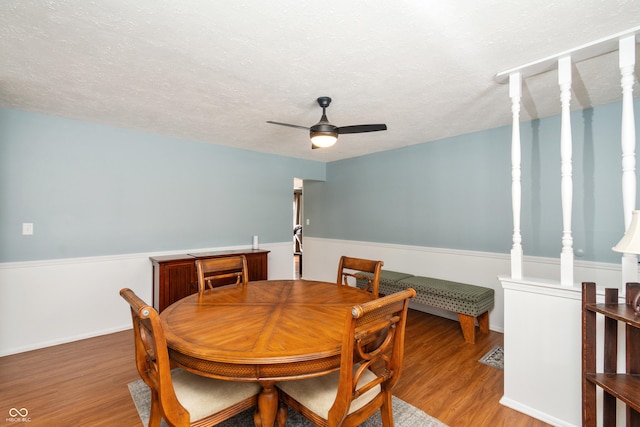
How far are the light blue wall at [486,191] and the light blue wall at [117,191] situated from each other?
1736 mm

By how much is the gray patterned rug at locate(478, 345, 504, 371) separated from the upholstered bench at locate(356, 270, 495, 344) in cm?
24

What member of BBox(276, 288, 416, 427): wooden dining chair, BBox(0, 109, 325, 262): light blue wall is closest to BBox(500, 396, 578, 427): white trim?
BBox(276, 288, 416, 427): wooden dining chair

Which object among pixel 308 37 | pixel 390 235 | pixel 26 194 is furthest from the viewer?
pixel 390 235

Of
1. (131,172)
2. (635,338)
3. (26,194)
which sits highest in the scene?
(131,172)

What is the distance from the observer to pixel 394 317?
1.39 meters

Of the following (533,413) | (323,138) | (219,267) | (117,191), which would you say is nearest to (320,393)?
(219,267)

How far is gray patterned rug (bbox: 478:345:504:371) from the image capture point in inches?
104

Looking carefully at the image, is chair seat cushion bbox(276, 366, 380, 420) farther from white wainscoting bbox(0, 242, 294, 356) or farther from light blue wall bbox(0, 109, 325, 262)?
light blue wall bbox(0, 109, 325, 262)

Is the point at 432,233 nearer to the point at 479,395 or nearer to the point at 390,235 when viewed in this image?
the point at 390,235

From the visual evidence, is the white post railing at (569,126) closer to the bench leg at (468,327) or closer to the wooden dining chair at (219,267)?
the bench leg at (468,327)

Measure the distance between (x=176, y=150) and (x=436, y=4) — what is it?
3482 mm

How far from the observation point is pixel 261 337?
142 centimetres

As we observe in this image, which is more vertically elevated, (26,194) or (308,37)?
(308,37)

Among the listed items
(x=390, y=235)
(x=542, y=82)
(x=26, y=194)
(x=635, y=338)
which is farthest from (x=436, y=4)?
(x=26, y=194)
